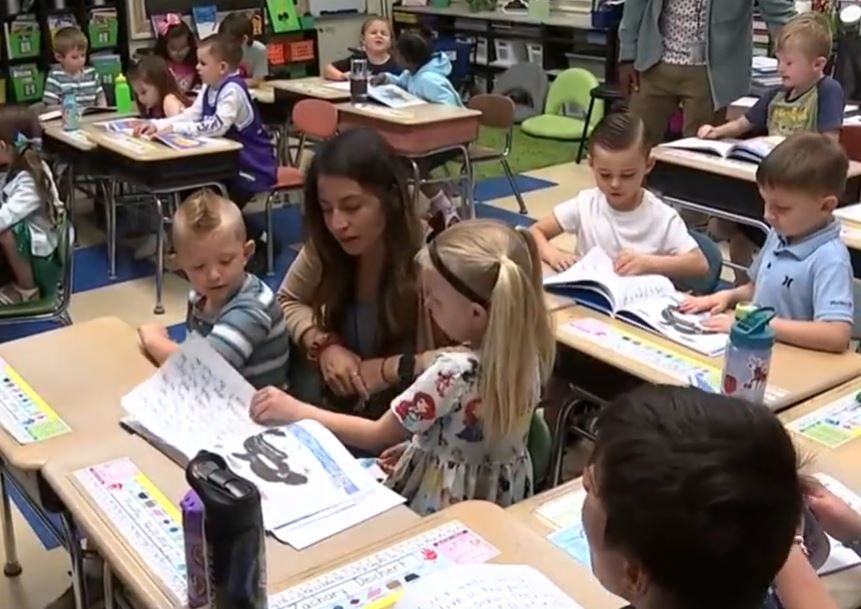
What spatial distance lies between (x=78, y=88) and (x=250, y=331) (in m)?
3.75

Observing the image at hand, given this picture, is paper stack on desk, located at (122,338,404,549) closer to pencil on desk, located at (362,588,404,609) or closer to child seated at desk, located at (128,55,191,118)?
pencil on desk, located at (362,588,404,609)

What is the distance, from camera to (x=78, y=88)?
5.28m

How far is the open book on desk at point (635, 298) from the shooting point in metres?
2.06

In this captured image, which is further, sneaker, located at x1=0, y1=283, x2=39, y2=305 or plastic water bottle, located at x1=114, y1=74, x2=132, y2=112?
plastic water bottle, located at x1=114, y1=74, x2=132, y2=112

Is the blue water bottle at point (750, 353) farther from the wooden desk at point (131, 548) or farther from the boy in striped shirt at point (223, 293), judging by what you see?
the boy in striped shirt at point (223, 293)

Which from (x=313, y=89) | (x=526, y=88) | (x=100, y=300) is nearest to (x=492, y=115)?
(x=313, y=89)

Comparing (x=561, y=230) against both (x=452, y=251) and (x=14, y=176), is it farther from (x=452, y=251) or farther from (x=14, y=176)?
(x=14, y=176)

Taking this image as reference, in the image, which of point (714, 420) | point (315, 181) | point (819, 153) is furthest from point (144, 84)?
point (714, 420)

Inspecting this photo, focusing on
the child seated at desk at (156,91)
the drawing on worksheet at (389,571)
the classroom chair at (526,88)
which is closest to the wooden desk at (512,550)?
the drawing on worksheet at (389,571)

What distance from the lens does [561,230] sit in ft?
8.82

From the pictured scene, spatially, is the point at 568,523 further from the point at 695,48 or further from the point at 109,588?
the point at 695,48

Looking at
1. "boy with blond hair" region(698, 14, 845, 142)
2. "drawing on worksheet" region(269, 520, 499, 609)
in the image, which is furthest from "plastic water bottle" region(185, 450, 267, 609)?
"boy with blond hair" region(698, 14, 845, 142)

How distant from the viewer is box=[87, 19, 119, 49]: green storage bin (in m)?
6.76

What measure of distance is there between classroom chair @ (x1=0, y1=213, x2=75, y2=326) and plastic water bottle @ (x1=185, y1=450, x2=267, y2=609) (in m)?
2.25
